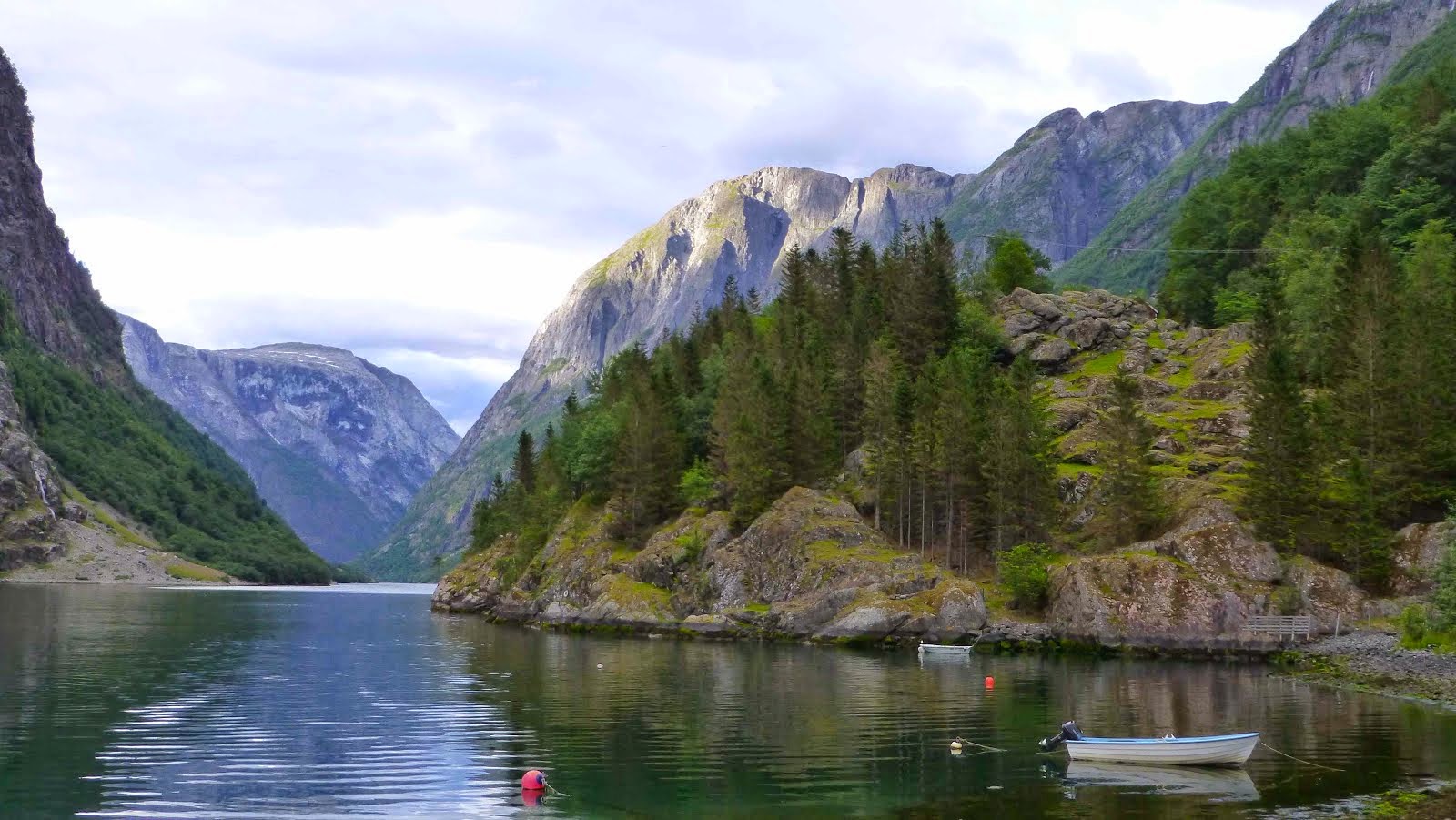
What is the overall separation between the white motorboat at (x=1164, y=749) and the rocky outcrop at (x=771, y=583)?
57895 mm

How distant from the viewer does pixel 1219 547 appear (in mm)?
100312

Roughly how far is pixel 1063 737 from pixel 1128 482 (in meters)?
68.2

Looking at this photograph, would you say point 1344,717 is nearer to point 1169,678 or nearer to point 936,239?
point 1169,678

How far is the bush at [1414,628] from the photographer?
8138 cm

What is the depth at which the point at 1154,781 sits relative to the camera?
4416cm

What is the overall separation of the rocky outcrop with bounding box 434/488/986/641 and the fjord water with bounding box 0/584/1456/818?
9.55 m

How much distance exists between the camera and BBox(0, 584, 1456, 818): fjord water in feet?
130

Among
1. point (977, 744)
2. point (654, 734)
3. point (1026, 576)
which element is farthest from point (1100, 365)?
point (654, 734)

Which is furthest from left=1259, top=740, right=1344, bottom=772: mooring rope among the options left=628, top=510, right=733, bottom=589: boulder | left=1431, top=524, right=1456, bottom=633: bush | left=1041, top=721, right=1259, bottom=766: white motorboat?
left=628, top=510, right=733, bottom=589: boulder

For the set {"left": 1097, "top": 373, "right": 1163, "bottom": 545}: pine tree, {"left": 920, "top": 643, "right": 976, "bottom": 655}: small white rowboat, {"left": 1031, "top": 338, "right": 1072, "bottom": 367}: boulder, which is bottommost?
{"left": 920, "top": 643, "right": 976, "bottom": 655}: small white rowboat

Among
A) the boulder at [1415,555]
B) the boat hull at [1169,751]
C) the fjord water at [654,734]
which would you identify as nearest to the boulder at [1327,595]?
the boulder at [1415,555]

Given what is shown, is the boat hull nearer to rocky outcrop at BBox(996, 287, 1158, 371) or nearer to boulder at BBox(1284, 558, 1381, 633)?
boulder at BBox(1284, 558, 1381, 633)

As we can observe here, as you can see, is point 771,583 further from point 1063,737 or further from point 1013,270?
point 1013,270

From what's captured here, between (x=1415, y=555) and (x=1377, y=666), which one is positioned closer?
(x=1377, y=666)
